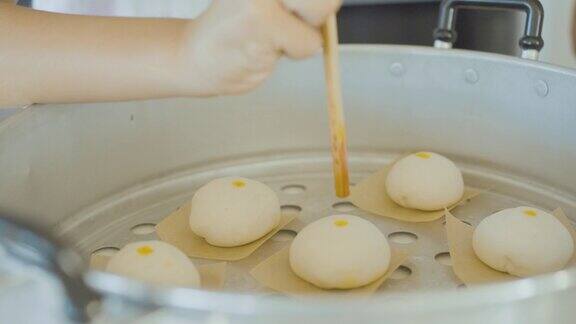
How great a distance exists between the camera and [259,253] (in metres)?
0.87

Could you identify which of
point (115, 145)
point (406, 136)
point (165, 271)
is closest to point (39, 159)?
point (115, 145)

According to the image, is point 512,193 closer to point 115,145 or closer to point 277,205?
point 277,205

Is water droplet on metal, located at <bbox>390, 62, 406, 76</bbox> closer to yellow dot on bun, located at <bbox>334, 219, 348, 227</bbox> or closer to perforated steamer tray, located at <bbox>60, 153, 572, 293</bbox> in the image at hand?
perforated steamer tray, located at <bbox>60, 153, 572, 293</bbox>

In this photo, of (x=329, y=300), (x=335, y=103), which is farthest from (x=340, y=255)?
(x=329, y=300)

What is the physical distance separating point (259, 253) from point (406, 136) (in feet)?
0.93

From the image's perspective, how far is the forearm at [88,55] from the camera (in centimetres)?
83

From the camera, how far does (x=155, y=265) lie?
2.38 ft

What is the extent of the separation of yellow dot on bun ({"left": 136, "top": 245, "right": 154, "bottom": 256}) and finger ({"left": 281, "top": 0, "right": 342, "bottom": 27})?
25 centimetres

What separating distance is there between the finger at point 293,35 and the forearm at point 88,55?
0.13 meters

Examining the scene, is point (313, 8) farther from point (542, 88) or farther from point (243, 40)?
point (542, 88)

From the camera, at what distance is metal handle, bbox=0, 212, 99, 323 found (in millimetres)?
496

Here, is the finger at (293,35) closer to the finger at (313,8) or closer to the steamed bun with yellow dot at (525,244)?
the finger at (313,8)

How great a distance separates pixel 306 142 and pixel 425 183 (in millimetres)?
207

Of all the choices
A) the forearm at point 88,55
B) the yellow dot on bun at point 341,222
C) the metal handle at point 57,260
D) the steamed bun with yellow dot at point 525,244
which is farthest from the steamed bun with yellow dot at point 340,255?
the metal handle at point 57,260
